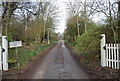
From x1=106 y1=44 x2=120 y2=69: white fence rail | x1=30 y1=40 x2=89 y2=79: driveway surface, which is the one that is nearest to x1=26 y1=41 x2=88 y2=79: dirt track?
x1=30 y1=40 x2=89 y2=79: driveway surface

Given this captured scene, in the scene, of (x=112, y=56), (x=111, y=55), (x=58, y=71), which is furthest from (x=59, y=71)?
(x=111, y=55)

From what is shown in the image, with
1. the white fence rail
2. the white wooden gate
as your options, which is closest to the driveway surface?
the white wooden gate

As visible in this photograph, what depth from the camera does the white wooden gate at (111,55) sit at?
→ 7242 millimetres

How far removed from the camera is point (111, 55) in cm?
796

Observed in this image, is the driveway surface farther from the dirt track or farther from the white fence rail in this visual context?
the white fence rail

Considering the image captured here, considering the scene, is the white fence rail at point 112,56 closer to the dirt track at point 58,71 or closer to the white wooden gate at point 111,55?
the white wooden gate at point 111,55

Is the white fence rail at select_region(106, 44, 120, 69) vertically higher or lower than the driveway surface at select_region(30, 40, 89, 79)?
higher

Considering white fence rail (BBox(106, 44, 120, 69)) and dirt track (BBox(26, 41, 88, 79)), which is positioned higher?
white fence rail (BBox(106, 44, 120, 69))

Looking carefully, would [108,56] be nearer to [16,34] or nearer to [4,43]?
[4,43]

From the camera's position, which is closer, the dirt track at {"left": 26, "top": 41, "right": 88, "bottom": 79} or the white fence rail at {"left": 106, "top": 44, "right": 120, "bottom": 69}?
the dirt track at {"left": 26, "top": 41, "right": 88, "bottom": 79}

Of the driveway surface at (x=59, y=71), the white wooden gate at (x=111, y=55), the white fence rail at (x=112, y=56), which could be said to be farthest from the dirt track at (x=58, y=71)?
the white fence rail at (x=112, y=56)

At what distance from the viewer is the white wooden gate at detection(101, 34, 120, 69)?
7.24 meters

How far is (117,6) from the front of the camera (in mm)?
9195

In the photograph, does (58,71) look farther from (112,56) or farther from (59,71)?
(112,56)
